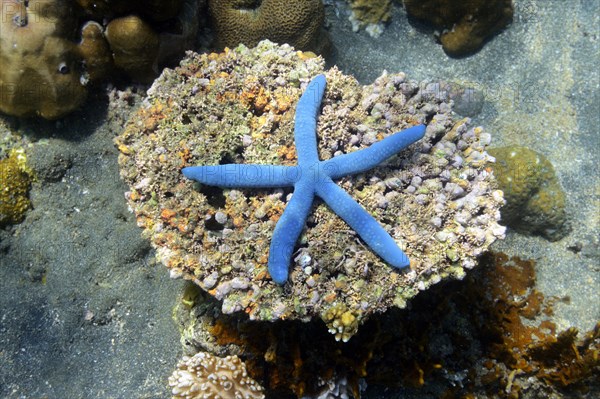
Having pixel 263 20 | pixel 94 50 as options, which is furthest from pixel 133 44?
pixel 263 20

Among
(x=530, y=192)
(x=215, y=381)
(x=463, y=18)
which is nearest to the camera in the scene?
(x=215, y=381)

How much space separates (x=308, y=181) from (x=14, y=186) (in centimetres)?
381

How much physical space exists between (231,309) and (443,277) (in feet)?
6.02

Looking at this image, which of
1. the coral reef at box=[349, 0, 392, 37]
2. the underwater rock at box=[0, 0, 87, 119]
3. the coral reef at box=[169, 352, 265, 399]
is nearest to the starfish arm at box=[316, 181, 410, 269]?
the coral reef at box=[169, 352, 265, 399]

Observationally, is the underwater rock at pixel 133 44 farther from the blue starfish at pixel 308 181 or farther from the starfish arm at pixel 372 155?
the starfish arm at pixel 372 155

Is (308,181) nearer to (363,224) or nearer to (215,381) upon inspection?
(363,224)

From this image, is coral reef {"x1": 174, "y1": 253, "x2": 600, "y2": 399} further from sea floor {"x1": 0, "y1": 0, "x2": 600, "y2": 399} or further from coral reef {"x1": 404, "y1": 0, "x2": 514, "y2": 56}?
coral reef {"x1": 404, "y1": 0, "x2": 514, "y2": 56}

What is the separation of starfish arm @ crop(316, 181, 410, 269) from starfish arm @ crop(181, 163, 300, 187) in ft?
0.96

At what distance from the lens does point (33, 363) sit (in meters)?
4.63

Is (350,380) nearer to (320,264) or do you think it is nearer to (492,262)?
(320,264)

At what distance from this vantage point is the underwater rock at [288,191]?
3328mm

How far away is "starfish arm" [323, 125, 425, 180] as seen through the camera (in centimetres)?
346

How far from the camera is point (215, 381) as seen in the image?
394cm

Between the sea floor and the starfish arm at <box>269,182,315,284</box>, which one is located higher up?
the starfish arm at <box>269,182,315,284</box>
